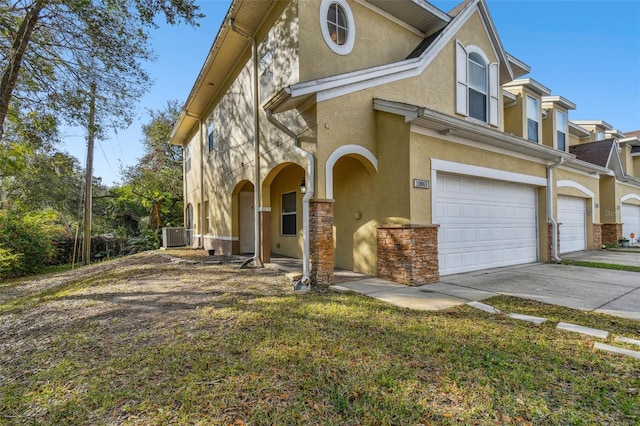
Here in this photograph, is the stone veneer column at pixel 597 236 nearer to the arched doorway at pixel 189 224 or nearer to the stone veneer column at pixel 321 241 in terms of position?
the stone veneer column at pixel 321 241

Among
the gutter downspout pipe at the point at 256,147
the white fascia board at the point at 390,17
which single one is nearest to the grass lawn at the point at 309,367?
the gutter downspout pipe at the point at 256,147

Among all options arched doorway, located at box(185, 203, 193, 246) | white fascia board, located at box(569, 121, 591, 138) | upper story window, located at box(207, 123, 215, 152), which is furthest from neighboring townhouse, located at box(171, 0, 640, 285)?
Answer: arched doorway, located at box(185, 203, 193, 246)

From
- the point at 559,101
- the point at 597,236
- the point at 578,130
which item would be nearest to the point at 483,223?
the point at 559,101

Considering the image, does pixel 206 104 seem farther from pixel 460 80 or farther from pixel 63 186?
pixel 63 186

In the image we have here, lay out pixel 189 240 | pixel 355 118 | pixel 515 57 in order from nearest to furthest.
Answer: pixel 355 118
pixel 515 57
pixel 189 240

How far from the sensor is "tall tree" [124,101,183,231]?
71.1ft

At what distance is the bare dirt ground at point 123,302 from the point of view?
14.2ft

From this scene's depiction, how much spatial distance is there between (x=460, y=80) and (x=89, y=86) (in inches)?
426

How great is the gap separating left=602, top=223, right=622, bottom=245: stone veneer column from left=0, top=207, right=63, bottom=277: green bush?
2626 cm

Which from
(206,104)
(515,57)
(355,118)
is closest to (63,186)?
(206,104)

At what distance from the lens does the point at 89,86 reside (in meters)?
8.45

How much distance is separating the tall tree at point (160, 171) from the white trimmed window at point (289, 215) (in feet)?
43.6

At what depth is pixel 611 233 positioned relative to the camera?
14867mm

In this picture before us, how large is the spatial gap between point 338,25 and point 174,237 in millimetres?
14131
